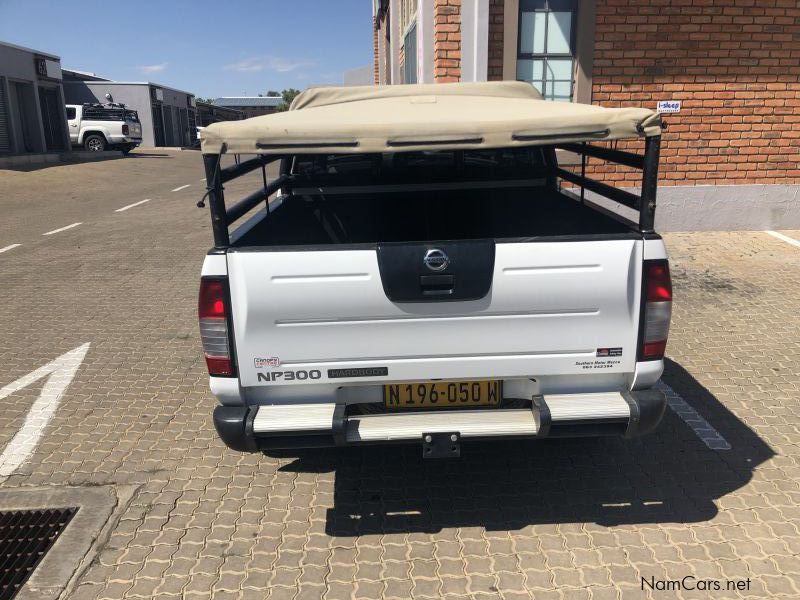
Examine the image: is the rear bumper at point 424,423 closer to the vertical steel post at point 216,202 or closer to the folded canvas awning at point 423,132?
the vertical steel post at point 216,202

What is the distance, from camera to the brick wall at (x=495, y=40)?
9312 mm

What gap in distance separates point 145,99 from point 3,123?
1668 centimetres

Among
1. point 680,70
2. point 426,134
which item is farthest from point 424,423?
point 680,70

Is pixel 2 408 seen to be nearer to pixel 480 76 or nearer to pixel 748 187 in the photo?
pixel 480 76

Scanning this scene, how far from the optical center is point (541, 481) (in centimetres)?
380

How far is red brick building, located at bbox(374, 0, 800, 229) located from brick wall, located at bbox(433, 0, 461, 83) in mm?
15

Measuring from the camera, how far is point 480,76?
9.17 m

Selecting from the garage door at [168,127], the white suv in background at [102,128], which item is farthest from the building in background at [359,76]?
the garage door at [168,127]

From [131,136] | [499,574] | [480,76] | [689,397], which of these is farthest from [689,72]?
[131,136]

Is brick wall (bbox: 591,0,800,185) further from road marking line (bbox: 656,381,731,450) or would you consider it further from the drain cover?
the drain cover

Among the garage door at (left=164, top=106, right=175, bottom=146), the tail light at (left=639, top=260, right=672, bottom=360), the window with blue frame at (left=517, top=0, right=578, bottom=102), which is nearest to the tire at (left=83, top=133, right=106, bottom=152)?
the garage door at (left=164, top=106, right=175, bottom=146)

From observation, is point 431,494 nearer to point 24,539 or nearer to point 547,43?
point 24,539

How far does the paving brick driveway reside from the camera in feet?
9.96

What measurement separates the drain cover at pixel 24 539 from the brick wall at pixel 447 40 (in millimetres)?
7715
